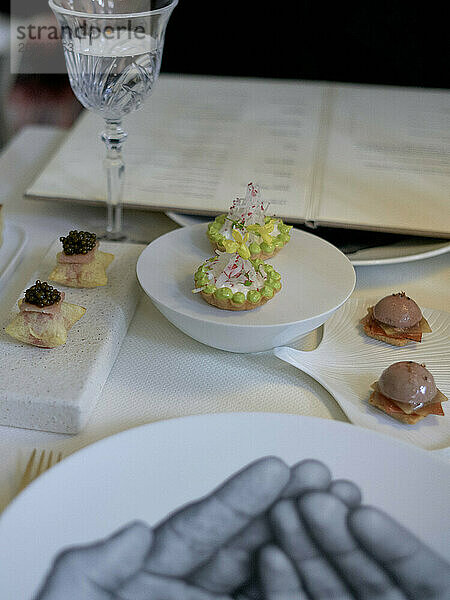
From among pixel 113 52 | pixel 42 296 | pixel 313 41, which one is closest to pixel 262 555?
pixel 42 296

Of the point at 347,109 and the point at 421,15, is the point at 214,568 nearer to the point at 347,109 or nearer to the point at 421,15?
the point at 347,109

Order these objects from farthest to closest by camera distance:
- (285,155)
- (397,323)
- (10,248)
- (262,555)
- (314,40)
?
(314,40), (285,155), (10,248), (397,323), (262,555)

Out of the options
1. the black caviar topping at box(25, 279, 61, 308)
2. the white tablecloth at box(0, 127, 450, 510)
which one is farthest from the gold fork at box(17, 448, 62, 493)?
the black caviar topping at box(25, 279, 61, 308)

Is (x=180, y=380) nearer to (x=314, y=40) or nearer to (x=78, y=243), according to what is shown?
(x=78, y=243)

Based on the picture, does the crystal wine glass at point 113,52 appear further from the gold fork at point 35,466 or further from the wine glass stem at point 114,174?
the gold fork at point 35,466

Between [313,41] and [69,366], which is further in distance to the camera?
[313,41]

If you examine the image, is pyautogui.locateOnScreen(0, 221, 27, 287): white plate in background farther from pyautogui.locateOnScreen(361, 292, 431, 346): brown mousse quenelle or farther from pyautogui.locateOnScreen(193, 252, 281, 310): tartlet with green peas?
pyautogui.locateOnScreen(361, 292, 431, 346): brown mousse quenelle

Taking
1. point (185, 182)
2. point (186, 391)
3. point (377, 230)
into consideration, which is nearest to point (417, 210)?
point (377, 230)
